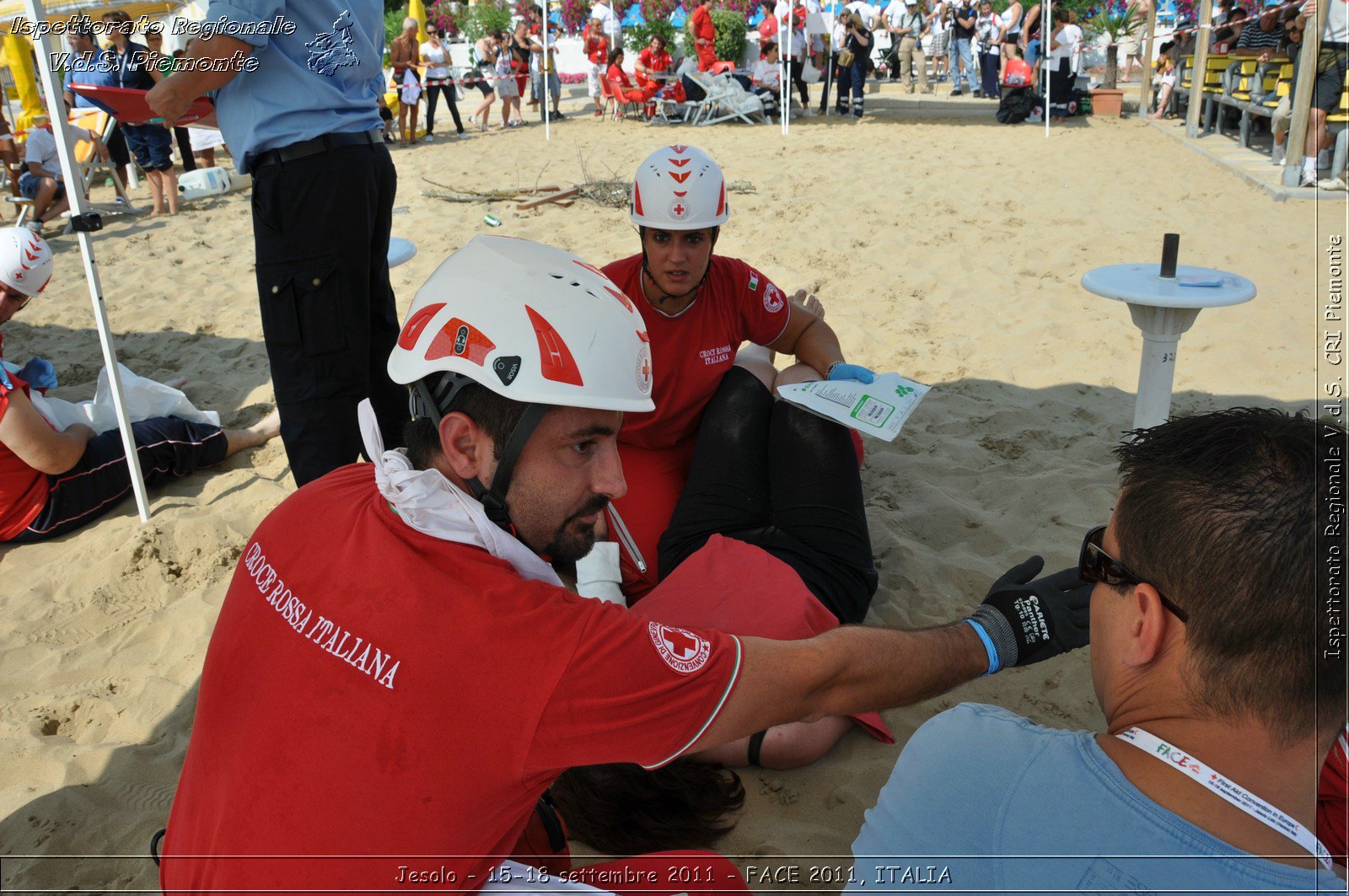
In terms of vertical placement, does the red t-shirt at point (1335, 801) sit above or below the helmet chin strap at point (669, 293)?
below

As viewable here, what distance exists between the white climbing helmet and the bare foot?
3.14 m

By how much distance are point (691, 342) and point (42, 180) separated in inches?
376

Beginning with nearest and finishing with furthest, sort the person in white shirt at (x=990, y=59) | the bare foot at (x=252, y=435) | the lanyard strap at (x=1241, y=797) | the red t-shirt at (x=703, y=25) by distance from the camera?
1. the lanyard strap at (x=1241, y=797)
2. the bare foot at (x=252, y=435)
3. the red t-shirt at (x=703, y=25)
4. the person in white shirt at (x=990, y=59)

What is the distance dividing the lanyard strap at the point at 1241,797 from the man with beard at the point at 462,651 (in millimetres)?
573

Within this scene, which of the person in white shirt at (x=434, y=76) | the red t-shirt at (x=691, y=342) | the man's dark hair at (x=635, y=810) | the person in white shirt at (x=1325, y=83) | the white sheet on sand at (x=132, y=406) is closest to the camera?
the man's dark hair at (x=635, y=810)

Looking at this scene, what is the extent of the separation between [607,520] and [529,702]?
1.92 metres

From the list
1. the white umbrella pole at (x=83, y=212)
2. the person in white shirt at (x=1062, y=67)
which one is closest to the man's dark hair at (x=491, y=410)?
the white umbrella pole at (x=83, y=212)

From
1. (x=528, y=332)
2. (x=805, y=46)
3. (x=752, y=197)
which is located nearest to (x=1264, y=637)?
(x=528, y=332)

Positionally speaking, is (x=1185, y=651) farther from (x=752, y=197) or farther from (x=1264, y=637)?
(x=752, y=197)

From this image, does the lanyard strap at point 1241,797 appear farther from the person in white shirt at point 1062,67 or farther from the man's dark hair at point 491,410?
the person in white shirt at point 1062,67

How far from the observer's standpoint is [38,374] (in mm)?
4711

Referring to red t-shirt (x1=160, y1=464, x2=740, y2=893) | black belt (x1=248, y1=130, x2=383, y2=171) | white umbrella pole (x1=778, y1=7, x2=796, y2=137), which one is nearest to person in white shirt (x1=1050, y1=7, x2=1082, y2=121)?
white umbrella pole (x1=778, y1=7, x2=796, y2=137)

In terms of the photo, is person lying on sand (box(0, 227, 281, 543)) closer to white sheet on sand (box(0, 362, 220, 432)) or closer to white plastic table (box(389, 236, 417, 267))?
white sheet on sand (box(0, 362, 220, 432))

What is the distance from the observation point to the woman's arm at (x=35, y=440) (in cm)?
360
